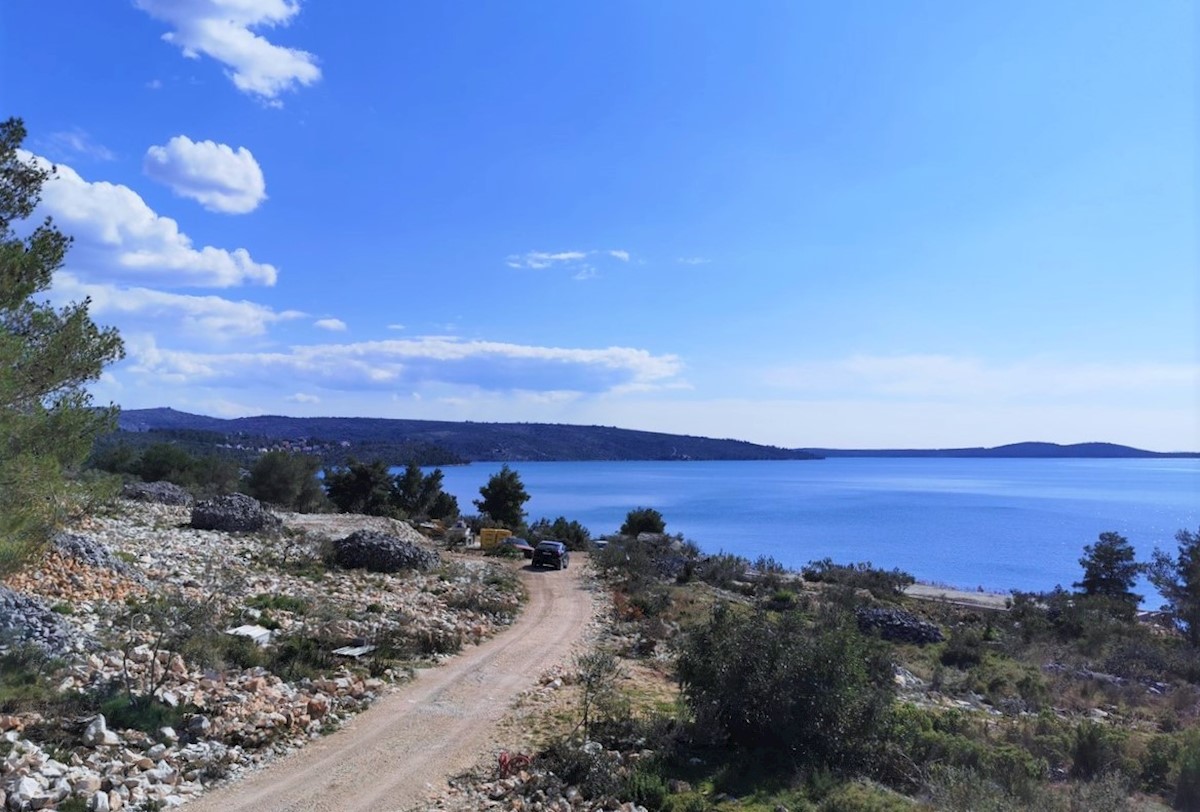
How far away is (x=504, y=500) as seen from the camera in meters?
57.0

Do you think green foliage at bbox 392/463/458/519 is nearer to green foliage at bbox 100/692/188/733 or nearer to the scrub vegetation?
the scrub vegetation

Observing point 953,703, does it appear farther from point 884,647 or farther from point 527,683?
point 527,683

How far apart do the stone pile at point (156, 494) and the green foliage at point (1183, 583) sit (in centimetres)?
4582

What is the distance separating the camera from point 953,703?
19125mm

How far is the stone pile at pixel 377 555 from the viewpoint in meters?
27.7

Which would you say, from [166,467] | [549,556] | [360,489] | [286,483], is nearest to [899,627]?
[549,556]

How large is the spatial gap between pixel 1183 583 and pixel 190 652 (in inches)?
1516

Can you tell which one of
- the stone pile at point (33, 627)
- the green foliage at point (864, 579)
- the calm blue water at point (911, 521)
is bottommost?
the calm blue water at point (911, 521)

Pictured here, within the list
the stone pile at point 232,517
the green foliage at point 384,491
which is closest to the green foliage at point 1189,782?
the stone pile at point 232,517

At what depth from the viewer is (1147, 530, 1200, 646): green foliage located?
105 ft

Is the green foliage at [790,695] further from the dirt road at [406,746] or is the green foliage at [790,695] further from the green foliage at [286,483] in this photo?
the green foliage at [286,483]

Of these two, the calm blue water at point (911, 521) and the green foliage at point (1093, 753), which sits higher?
the green foliage at point (1093, 753)

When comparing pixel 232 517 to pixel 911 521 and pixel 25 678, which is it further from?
pixel 911 521

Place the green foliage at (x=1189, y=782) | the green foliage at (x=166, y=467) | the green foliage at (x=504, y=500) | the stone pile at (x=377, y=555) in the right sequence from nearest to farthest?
the green foliage at (x=1189, y=782) → the stone pile at (x=377, y=555) → the green foliage at (x=504, y=500) → the green foliage at (x=166, y=467)
